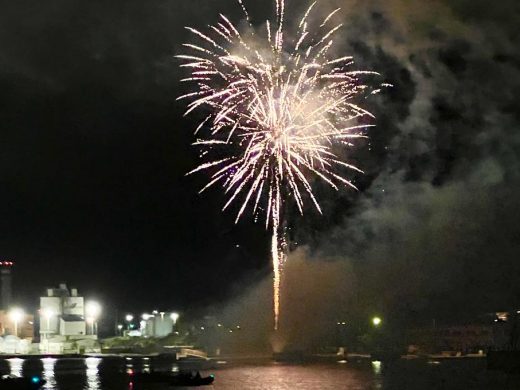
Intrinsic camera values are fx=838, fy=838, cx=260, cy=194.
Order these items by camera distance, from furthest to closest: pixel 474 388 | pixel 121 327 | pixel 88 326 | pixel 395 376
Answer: pixel 121 327 → pixel 88 326 → pixel 395 376 → pixel 474 388

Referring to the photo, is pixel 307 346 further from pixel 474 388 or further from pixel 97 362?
pixel 474 388

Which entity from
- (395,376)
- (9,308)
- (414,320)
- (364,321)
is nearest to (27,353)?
(9,308)

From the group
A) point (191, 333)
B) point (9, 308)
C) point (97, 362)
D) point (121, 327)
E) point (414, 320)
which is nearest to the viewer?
point (97, 362)

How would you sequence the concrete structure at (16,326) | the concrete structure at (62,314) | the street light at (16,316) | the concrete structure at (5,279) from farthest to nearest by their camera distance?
the concrete structure at (5,279), the concrete structure at (16,326), the street light at (16,316), the concrete structure at (62,314)

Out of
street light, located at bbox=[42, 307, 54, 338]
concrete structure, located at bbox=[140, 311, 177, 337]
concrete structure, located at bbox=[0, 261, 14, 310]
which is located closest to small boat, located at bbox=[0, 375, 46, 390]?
street light, located at bbox=[42, 307, 54, 338]

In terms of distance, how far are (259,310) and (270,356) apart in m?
10.6

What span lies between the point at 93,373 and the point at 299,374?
14148mm

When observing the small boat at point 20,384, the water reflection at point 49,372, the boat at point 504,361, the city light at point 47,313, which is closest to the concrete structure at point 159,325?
the city light at point 47,313

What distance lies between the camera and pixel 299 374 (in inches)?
2115

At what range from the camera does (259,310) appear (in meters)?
80.9

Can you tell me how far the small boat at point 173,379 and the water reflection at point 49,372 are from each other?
4.65 m

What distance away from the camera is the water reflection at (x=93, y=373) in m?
46.6

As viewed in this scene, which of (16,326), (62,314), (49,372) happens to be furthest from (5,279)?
(49,372)

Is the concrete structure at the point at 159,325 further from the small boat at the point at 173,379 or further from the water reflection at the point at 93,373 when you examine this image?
the small boat at the point at 173,379
